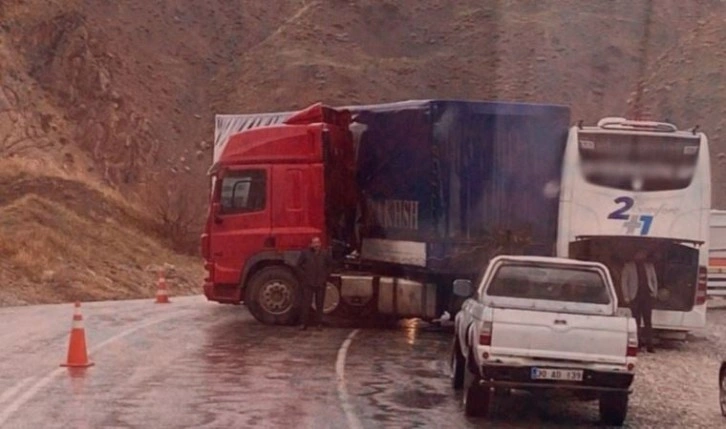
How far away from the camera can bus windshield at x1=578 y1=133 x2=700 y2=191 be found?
2159 cm

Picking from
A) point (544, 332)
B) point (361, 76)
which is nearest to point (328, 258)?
point (544, 332)

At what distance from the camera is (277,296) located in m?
23.9

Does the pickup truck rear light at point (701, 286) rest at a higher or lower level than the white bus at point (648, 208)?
lower

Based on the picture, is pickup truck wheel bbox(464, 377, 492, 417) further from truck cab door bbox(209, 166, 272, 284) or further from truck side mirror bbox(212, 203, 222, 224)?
truck side mirror bbox(212, 203, 222, 224)

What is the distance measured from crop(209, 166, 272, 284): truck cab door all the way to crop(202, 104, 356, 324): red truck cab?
0.7 inches

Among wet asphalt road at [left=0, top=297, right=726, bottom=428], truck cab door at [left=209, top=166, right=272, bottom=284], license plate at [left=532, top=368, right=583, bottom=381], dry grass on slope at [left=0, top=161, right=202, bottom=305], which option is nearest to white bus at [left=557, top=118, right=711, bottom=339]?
wet asphalt road at [left=0, top=297, right=726, bottom=428]

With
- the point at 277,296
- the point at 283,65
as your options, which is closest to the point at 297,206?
the point at 277,296

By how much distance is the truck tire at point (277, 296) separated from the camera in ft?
78.3

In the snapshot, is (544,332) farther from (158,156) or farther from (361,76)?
(361,76)

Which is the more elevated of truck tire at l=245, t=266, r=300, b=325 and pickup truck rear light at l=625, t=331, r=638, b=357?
pickup truck rear light at l=625, t=331, r=638, b=357

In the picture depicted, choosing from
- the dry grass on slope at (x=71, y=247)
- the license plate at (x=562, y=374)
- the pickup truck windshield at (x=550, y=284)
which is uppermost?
the pickup truck windshield at (x=550, y=284)

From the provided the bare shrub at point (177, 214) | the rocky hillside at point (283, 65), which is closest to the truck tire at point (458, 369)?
the bare shrub at point (177, 214)

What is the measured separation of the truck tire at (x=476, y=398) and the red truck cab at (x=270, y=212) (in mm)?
10127

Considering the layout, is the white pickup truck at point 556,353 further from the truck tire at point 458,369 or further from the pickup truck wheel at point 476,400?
the truck tire at point 458,369
